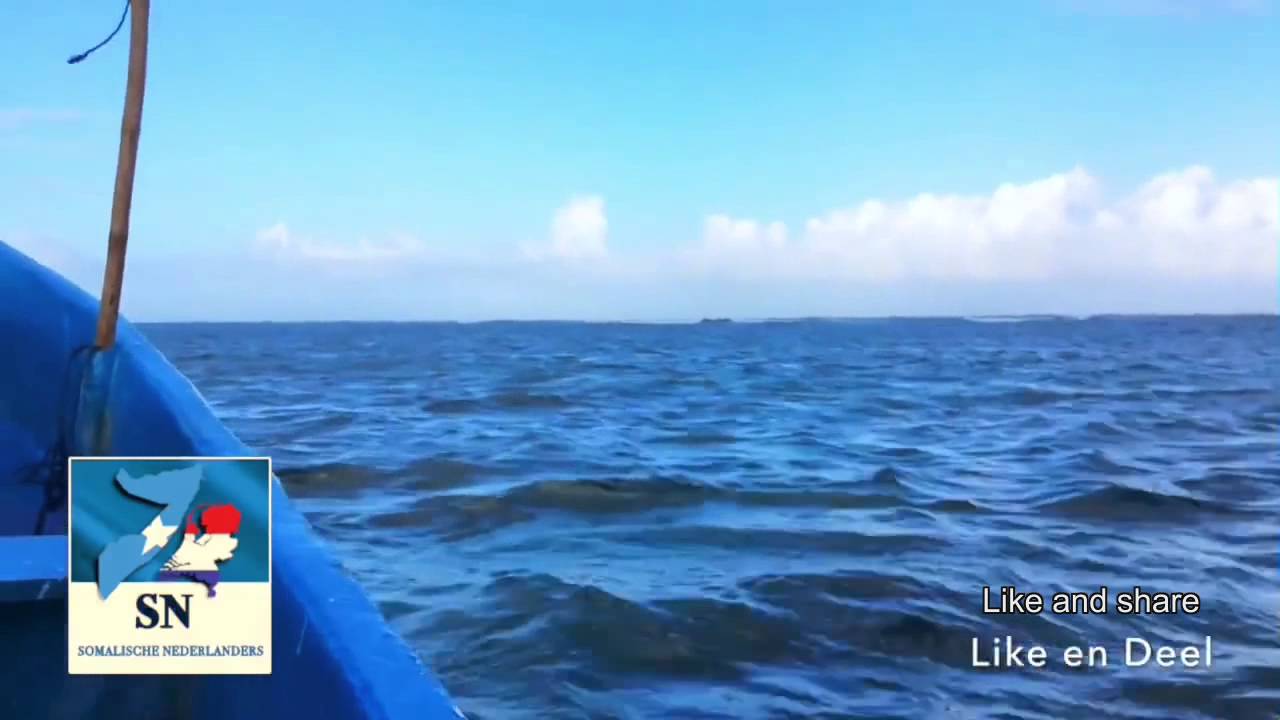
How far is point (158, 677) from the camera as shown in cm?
225

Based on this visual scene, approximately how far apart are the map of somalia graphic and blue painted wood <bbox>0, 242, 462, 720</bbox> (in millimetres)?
96

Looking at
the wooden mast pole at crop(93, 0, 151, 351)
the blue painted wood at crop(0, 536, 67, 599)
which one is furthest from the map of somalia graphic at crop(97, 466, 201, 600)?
the wooden mast pole at crop(93, 0, 151, 351)

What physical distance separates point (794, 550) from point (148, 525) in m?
4.33

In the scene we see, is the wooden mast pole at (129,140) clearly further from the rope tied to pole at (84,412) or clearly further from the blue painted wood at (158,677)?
the blue painted wood at (158,677)

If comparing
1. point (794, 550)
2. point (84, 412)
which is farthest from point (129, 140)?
point (794, 550)

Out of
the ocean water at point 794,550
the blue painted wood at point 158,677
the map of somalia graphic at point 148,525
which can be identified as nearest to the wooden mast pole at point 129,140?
the blue painted wood at point 158,677

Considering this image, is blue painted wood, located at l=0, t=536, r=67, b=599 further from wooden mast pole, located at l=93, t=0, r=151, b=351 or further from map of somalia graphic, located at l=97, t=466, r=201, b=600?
wooden mast pole, located at l=93, t=0, r=151, b=351

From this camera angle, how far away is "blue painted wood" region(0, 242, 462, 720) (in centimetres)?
175

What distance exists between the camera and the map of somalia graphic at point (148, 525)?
7.00 feet

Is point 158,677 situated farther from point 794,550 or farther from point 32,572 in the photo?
point 794,550

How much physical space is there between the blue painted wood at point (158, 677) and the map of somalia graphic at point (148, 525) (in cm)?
10

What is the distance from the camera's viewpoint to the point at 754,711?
12.1 feet

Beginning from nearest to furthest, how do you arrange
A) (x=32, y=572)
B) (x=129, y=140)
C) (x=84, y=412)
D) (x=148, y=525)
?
(x=32, y=572) → (x=148, y=525) → (x=129, y=140) → (x=84, y=412)

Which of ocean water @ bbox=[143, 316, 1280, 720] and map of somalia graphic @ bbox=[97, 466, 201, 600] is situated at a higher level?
map of somalia graphic @ bbox=[97, 466, 201, 600]
